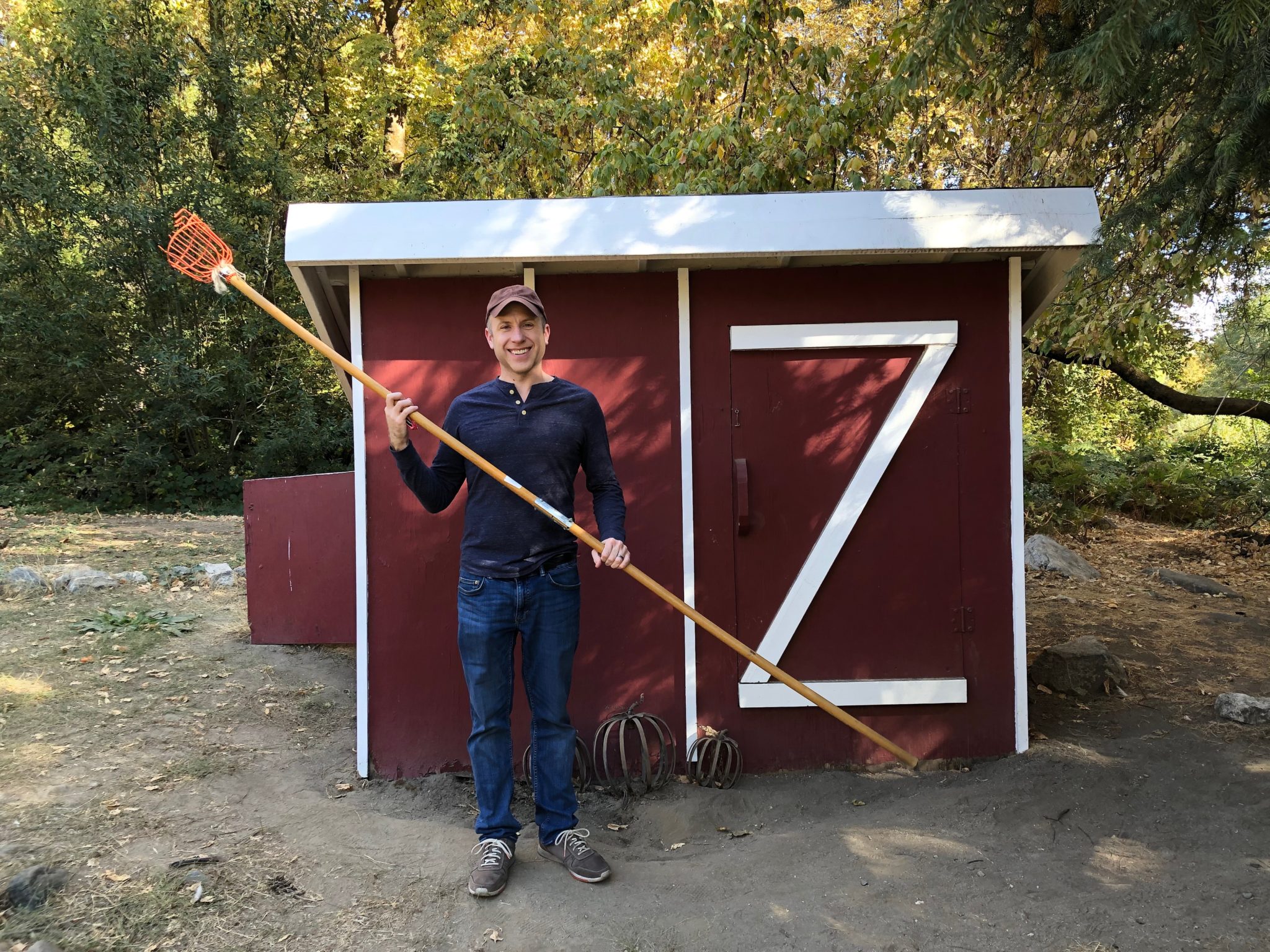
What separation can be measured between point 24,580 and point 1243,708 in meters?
8.65

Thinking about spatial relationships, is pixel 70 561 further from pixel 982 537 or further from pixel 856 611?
pixel 982 537

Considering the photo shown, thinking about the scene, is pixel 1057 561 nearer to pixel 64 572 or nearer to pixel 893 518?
pixel 893 518

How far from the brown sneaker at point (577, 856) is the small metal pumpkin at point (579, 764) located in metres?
0.78

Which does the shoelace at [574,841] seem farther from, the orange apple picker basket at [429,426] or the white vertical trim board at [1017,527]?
the white vertical trim board at [1017,527]

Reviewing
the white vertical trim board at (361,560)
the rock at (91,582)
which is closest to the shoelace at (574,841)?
the white vertical trim board at (361,560)

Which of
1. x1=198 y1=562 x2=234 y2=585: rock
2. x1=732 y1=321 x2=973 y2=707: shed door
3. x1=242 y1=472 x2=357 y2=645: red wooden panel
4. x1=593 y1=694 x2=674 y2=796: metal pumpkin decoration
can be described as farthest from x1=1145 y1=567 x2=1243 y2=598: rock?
x1=198 y1=562 x2=234 y2=585: rock

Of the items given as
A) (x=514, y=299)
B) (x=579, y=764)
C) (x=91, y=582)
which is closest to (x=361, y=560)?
(x=579, y=764)

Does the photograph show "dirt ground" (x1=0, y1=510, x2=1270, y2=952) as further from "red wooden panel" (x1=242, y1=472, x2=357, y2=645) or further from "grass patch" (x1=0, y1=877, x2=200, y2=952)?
"red wooden panel" (x1=242, y1=472, x2=357, y2=645)

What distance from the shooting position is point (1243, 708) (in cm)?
481

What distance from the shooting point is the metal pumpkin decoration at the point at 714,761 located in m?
4.33

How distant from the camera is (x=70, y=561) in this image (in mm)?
8883

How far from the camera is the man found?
3371 millimetres

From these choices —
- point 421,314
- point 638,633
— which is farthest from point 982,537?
point 421,314

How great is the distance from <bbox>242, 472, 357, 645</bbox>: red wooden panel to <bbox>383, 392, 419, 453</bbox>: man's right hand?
2867 millimetres
